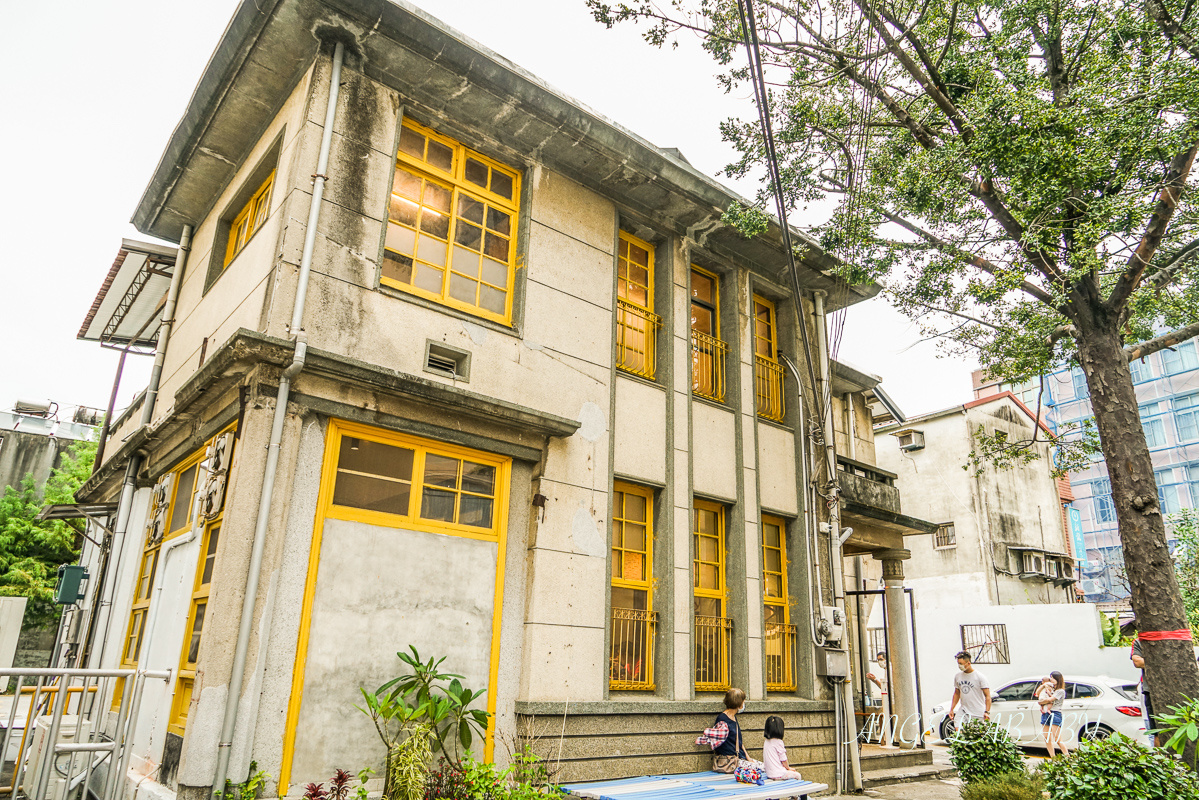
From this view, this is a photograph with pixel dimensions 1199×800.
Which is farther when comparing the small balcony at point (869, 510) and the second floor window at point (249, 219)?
the small balcony at point (869, 510)

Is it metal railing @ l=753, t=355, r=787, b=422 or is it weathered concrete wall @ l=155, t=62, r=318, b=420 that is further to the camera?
metal railing @ l=753, t=355, r=787, b=422

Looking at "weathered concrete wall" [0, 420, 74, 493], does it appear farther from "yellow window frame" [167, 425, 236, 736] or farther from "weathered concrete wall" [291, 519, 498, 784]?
"weathered concrete wall" [291, 519, 498, 784]

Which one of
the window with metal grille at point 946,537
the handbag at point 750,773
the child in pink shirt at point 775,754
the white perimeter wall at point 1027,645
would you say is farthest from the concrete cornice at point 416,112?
the window with metal grille at point 946,537

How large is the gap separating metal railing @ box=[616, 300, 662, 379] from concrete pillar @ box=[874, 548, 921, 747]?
6635 millimetres

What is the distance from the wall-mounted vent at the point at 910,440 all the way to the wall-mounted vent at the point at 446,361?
2119 cm

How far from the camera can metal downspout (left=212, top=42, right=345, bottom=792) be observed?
231 inches

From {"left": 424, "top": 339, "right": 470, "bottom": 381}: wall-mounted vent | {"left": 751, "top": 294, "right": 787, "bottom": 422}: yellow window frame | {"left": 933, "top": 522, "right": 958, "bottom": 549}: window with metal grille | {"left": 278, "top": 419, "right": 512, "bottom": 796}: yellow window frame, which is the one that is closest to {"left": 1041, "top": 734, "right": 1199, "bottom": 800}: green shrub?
{"left": 278, "top": 419, "right": 512, "bottom": 796}: yellow window frame

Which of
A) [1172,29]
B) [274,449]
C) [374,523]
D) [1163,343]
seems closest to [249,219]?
[274,449]

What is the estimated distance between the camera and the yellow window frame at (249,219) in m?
8.62

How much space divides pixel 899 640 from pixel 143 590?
483 inches

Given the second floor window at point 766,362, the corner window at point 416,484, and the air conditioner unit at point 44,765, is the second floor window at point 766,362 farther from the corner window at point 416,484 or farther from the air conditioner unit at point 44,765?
the air conditioner unit at point 44,765

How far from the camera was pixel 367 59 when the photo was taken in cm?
794

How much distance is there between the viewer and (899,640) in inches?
555

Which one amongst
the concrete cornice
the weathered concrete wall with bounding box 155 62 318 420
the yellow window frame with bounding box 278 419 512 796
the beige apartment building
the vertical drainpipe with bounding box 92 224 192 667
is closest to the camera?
the yellow window frame with bounding box 278 419 512 796
